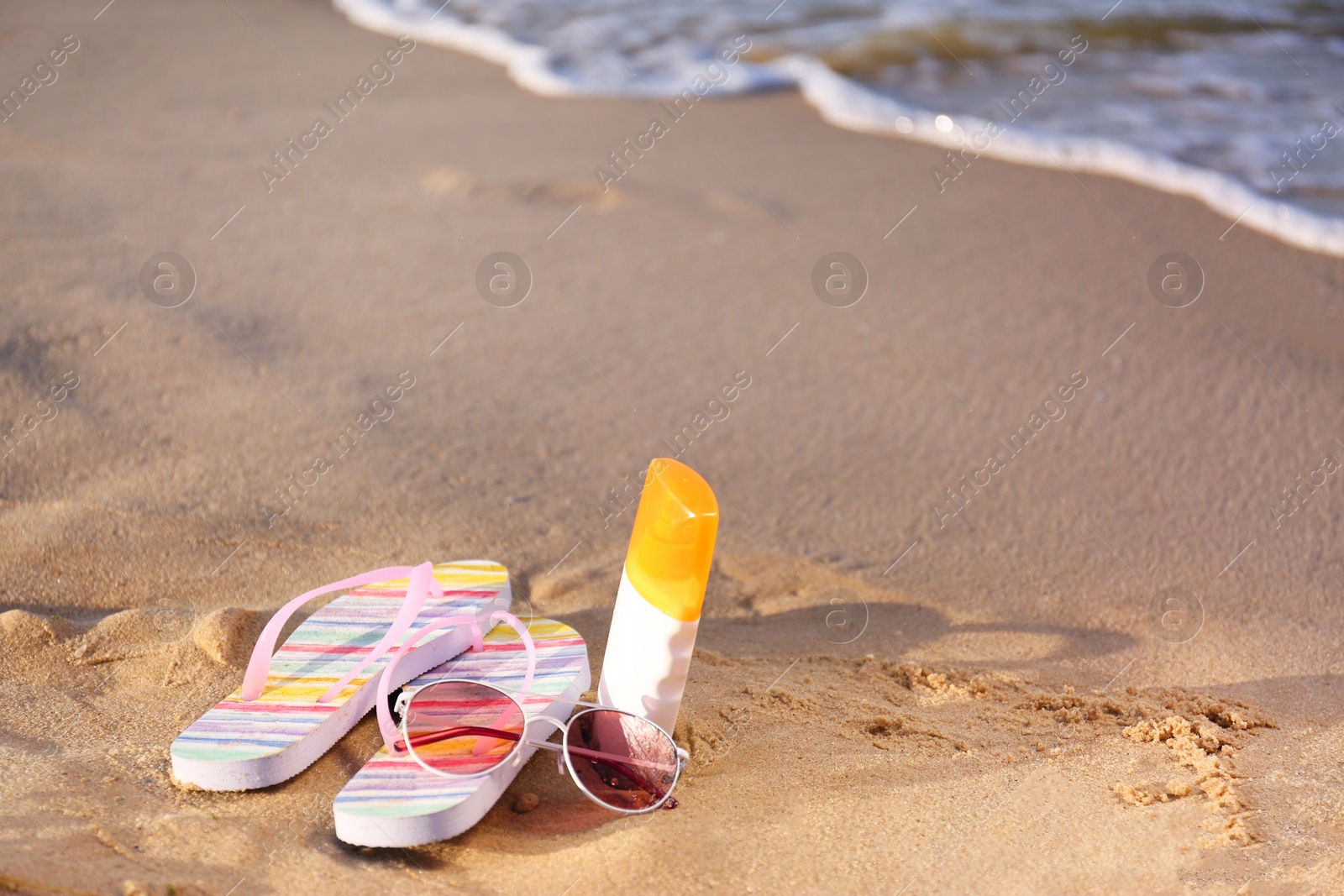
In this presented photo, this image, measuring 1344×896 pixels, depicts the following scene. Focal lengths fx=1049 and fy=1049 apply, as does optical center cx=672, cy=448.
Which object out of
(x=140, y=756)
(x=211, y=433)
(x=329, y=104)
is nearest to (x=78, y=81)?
(x=329, y=104)

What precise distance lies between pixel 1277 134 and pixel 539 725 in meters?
4.97

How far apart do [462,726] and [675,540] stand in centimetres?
55

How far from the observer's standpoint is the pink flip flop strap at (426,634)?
1936 millimetres

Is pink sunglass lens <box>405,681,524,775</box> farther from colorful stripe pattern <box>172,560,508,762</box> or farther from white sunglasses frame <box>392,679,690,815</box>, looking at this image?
colorful stripe pattern <box>172,560,508,762</box>

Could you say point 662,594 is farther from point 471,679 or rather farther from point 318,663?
point 318,663

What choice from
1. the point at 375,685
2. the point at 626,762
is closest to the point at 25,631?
the point at 375,685

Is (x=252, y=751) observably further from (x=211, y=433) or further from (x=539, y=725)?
(x=211, y=433)

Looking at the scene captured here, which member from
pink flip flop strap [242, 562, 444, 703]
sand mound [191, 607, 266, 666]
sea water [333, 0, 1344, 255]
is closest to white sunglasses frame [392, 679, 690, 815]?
pink flip flop strap [242, 562, 444, 703]

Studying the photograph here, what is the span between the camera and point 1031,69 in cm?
611

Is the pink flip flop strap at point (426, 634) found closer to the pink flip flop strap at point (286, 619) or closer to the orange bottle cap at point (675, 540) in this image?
the pink flip flop strap at point (286, 619)

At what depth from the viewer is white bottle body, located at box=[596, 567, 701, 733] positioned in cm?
191

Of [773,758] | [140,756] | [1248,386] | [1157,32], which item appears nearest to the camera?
[140,756]

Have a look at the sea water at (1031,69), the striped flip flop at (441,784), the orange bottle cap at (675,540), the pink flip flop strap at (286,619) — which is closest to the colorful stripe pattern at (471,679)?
the striped flip flop at (441,784)

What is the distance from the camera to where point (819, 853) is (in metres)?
1.82
